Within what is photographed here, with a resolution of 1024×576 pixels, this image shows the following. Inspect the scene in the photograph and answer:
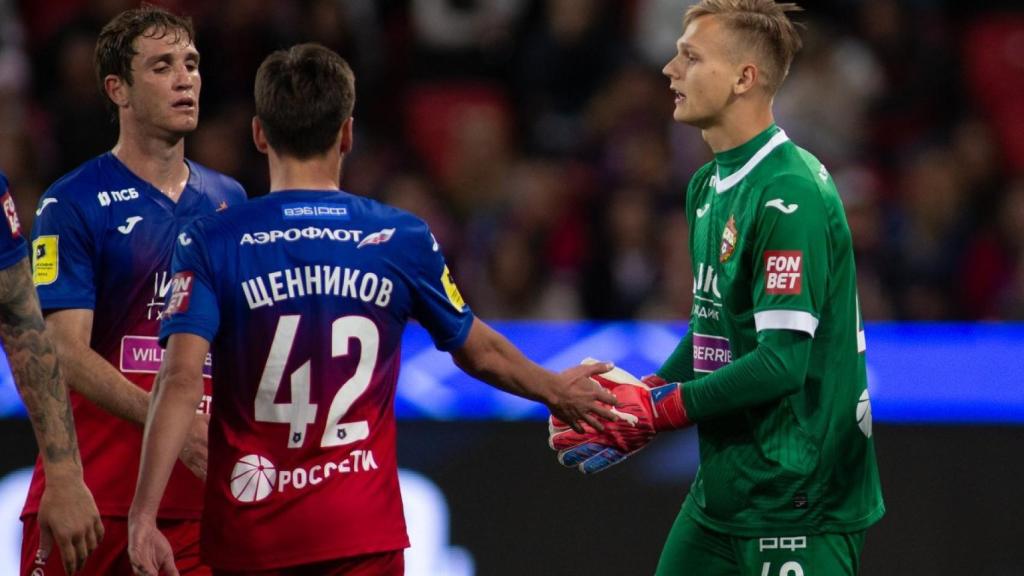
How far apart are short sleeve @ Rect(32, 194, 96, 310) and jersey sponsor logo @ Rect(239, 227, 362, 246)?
0.97m

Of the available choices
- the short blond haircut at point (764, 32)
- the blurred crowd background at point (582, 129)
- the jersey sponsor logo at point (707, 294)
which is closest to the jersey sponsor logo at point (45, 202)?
the jersey sponsor logo at point (707, 294)

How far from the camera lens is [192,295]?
4043 mm

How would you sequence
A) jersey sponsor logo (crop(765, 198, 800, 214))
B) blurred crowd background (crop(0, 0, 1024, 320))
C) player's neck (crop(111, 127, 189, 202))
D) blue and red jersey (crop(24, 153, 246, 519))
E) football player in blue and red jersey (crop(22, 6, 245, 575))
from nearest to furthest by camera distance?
jersey sponsor logo (crop(765, 198, 800, 214)) → football player in blue and red jersey (crop(22, 6, 245, 575)) → blue and red jersey (crop(24, 153, 246, 519)) → player's neck (crop(111, 127, 189, 202)) → blurred crowd background (crop(0, 0, 1024, 320))

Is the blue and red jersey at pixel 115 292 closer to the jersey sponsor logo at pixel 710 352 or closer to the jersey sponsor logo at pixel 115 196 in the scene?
the jersey sponsor logo at pixel 115 196

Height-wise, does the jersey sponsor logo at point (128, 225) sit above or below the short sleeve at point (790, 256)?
above

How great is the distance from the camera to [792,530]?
14.5ft

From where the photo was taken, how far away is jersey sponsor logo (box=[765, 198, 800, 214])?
14.2 ft

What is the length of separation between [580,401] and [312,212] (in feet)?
3.48

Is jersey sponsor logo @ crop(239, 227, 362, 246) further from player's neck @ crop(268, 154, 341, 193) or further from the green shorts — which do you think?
the green shorts

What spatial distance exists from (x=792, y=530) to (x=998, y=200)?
219 inches

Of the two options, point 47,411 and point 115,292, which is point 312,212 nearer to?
point 47,411

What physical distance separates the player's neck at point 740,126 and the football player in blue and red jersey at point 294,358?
3.33 ft

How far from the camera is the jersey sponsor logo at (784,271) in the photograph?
4262 millimetres

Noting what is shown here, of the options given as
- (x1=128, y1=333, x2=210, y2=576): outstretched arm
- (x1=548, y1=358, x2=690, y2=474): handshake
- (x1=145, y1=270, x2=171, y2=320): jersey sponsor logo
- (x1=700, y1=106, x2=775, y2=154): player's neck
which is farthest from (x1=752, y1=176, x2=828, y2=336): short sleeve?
(x1=145, y1=270, x2=171, y2=320): jersey sponsor logo
